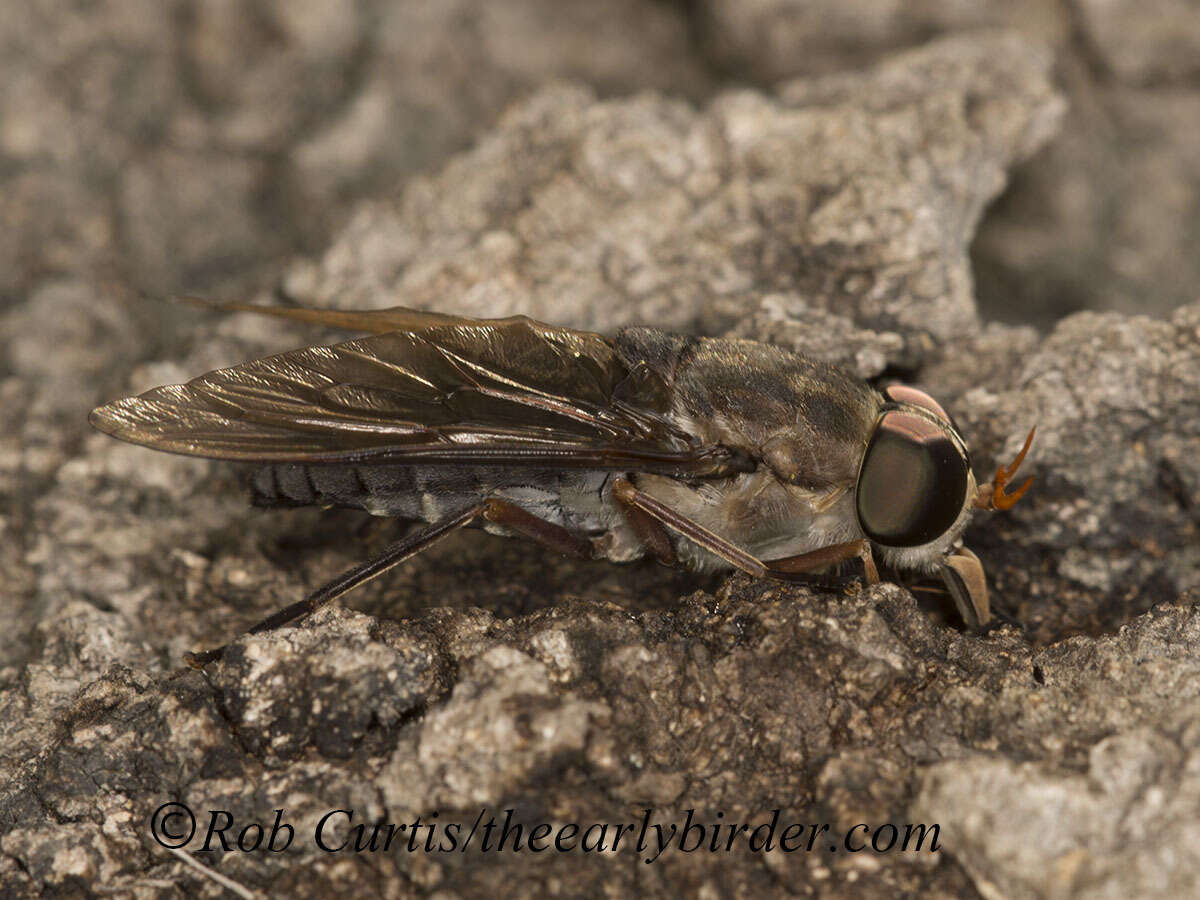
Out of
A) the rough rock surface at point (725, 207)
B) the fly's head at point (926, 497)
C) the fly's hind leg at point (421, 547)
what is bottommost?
the fly's hind leg at point (421, 547)

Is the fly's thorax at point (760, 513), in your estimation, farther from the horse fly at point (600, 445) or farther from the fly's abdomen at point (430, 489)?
the fly's abdomen at point (430, 489)

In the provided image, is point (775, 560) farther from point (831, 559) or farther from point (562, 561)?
point (562, 561)

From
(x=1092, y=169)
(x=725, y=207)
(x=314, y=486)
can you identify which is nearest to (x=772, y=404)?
(x=725, y=207)

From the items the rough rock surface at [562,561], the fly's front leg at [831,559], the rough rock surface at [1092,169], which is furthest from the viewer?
the rough rock surface at [1092,169]

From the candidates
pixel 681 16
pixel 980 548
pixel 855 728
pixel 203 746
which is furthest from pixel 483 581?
pixel 681 16

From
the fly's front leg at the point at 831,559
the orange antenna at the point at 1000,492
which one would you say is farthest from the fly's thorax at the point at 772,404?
the orange antenna at the point at 1000,492

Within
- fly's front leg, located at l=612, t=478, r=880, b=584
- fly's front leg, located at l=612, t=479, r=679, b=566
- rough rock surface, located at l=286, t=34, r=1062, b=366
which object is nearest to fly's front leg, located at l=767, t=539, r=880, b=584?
fly's front leg, located at l=612, t=478, r=880, b=584

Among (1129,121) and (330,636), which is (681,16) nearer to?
(1129,121)
